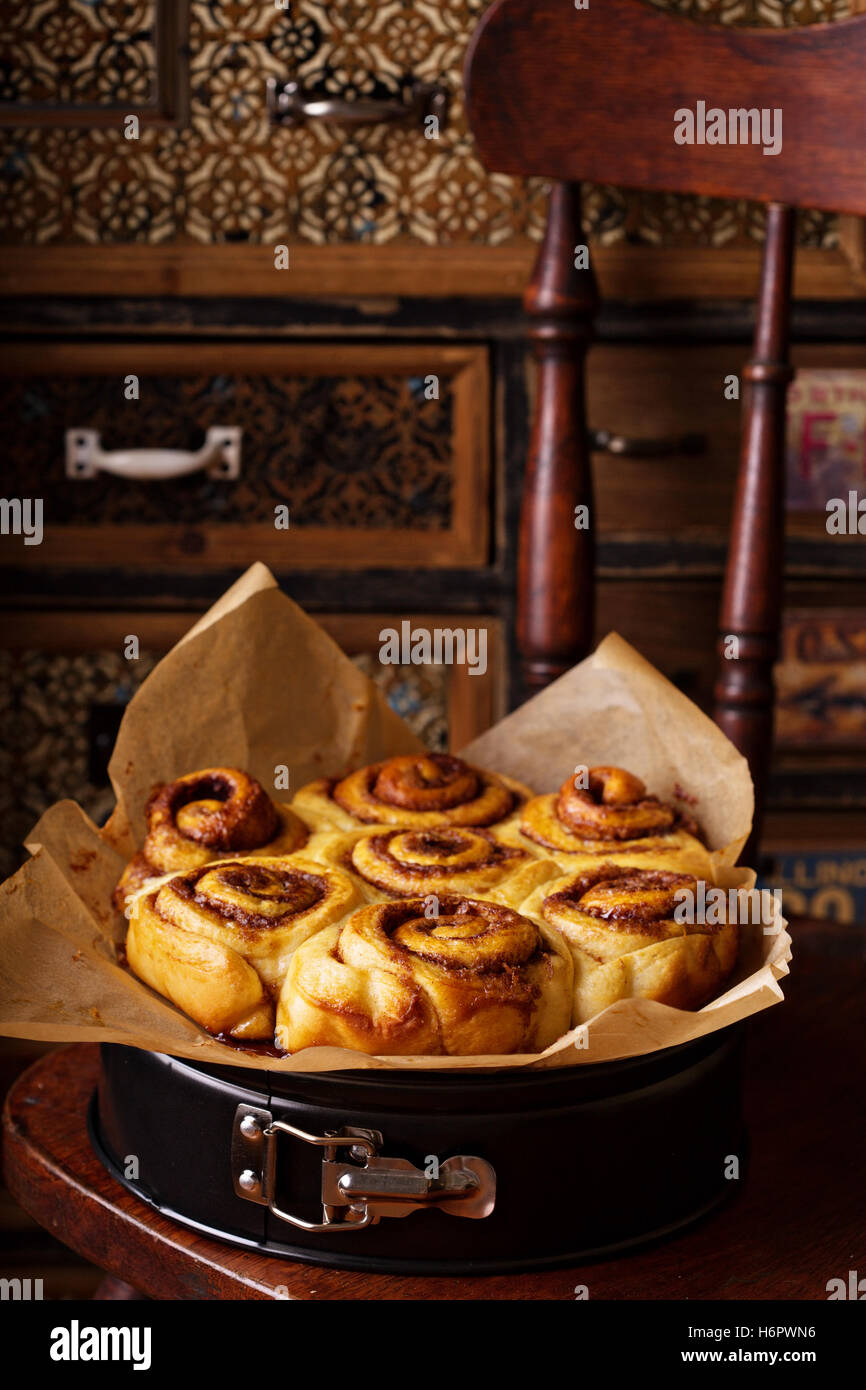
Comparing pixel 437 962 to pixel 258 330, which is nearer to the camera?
pixel 437 962

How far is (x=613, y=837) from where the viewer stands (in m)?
0.78

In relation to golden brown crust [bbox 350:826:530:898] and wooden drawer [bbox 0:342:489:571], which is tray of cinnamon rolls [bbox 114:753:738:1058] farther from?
wooden drawer [bbox 0:342:489:571]

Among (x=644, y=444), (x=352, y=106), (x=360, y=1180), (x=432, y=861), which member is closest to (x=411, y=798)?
(x=432, y=861)

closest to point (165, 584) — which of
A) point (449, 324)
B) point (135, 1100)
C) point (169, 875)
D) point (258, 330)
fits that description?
point (258, 330)

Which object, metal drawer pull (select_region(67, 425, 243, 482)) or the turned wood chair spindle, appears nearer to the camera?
the turned wood chair spindle

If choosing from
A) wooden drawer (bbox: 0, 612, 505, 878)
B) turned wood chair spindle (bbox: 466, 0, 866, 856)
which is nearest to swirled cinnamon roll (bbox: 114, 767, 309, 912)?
turned wood chair spindle (bbox: 466, 0, 866, 856)

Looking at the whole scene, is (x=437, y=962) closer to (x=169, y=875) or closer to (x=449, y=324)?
(x=169, y=875)

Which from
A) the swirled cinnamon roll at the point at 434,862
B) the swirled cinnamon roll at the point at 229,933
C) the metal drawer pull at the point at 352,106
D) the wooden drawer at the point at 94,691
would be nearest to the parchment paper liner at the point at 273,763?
the swirled cinnamon roll at the point at 229,933

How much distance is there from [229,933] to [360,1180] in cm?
15

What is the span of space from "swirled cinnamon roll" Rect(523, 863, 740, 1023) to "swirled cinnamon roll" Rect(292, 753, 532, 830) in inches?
4.9

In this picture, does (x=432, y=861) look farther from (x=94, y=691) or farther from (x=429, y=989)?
(x=94, y=691)

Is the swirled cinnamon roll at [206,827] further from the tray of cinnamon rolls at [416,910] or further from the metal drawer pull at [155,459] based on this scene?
the metal drawer pull at [155,459]

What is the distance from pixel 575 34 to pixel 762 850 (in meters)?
0.79

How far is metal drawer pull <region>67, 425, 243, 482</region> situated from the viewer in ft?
4.19
